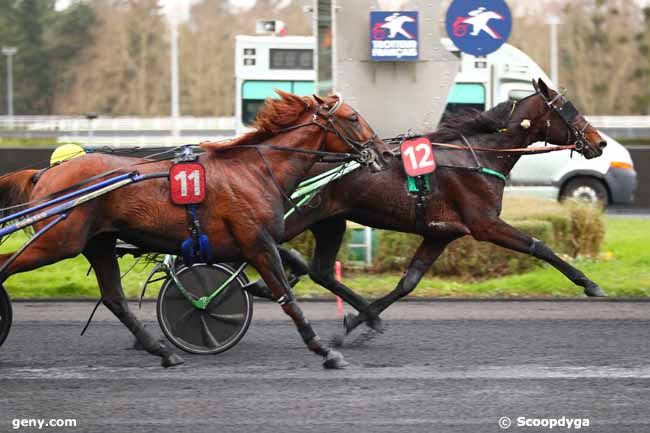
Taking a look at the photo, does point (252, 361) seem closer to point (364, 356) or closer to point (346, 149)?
point (364, 356)

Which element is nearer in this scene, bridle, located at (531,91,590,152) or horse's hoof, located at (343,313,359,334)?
horse's hoof, located at (343,313,359,334)

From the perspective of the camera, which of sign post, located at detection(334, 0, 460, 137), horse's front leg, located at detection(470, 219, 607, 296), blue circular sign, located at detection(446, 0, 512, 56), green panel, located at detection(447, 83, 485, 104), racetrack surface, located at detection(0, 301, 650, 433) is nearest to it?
racetrack surface, located at detection(0, 301, 650, 433)

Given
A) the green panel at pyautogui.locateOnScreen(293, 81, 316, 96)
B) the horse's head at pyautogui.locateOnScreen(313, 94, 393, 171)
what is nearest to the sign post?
the horse's head at pyautogui.locateOnScreen(313, 94, 393, 171)

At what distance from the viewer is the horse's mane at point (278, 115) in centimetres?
773

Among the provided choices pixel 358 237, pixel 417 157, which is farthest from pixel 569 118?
pixel 358 237

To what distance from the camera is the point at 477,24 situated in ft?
38.0

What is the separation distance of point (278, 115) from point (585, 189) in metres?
11.8

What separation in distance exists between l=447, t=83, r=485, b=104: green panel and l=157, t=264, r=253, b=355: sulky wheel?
12003 millimetres

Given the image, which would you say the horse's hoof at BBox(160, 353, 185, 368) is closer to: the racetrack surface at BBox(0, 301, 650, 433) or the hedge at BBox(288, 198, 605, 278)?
the racetrack surface at BBox(0, 301, 650, 433)

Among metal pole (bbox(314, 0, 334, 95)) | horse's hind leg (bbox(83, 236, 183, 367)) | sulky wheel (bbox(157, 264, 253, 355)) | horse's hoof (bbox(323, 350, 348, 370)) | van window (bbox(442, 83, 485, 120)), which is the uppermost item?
metal pole (bbox(314, 0, 334, 95))

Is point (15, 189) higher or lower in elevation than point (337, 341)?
higher

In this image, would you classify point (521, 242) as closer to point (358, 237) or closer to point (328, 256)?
point (328, 256)

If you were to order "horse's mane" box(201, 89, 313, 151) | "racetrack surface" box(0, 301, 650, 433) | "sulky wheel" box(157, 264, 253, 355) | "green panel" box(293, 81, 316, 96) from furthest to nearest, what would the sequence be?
"green panel" box(293, 81, 316, 96)
"sulky wheel" box(157, 264, 253, 355)
"horse's mane" box(201, 89, 313, 151)
"racetrack surface" box(0, 301, 650, 433)

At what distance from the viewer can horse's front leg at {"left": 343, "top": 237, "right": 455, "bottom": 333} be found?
332 inches
